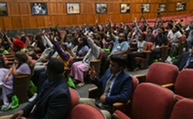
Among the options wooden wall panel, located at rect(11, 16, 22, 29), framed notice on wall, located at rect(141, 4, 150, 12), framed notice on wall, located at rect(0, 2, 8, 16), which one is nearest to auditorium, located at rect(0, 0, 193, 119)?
framed notice on wall, located at rect(0, 2, 8, 16)

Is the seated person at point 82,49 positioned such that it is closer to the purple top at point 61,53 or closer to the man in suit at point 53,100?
the purple top at point 61,53

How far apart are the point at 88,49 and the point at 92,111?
3548 millimetres

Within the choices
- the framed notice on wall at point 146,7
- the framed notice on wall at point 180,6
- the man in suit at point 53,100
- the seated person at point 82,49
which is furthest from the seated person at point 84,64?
the framed notice on wall at point 180,6

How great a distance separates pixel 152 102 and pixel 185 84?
2.71 feet

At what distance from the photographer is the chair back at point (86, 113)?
1427mm

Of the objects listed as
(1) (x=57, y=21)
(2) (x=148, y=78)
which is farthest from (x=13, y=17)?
(2) (x=148, y=78)

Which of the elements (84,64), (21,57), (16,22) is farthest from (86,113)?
(16,22)

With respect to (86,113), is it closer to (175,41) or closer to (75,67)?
(75,67)

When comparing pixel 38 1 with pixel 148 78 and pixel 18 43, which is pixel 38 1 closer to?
pixel 18 43

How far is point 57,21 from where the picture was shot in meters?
13.3

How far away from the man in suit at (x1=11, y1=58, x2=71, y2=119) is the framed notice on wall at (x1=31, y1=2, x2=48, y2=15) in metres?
11.4

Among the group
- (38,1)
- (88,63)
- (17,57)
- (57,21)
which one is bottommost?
(88,63)

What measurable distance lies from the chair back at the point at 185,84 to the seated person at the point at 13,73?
2.50 meters

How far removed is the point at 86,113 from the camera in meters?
1.51
